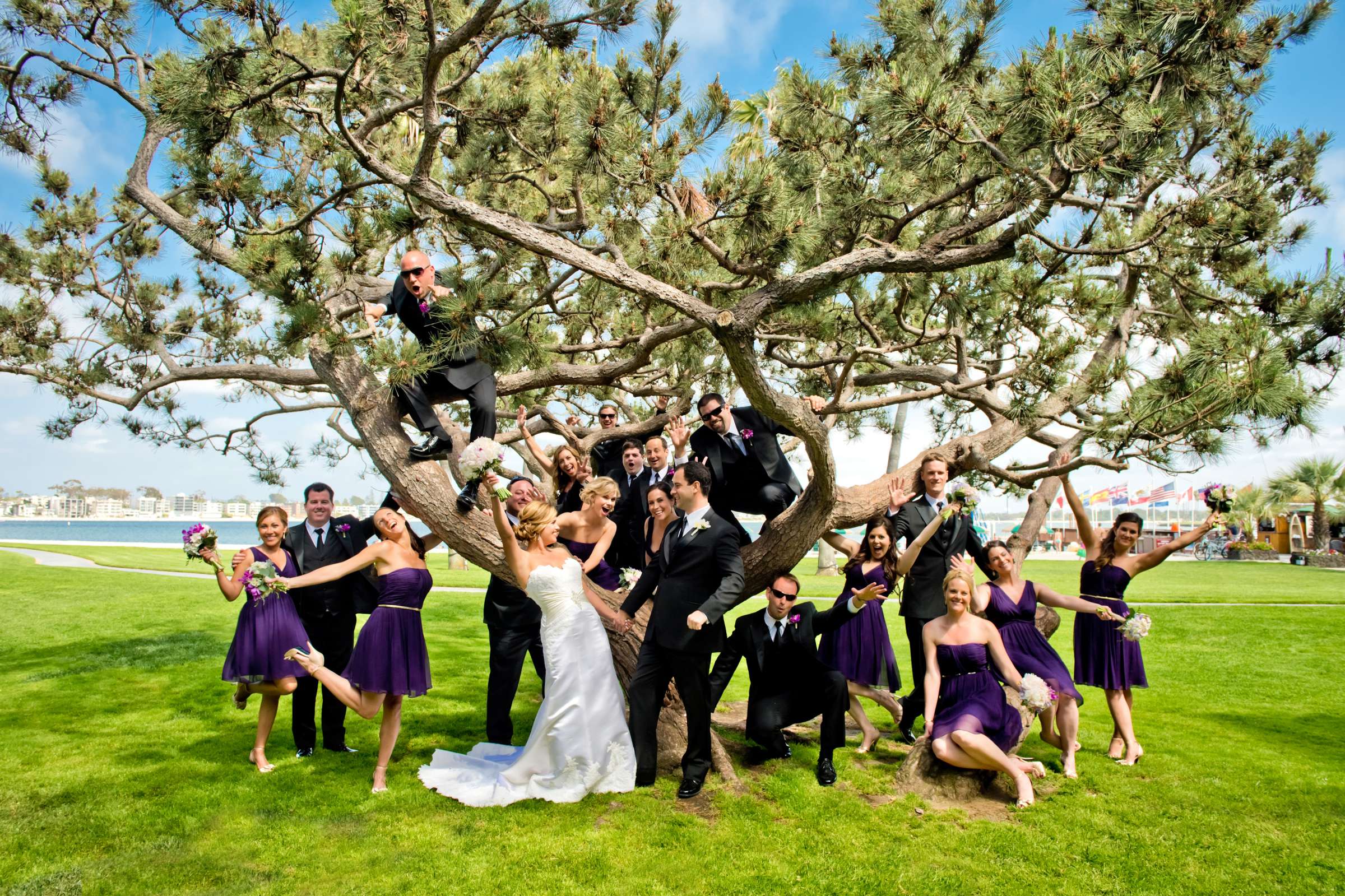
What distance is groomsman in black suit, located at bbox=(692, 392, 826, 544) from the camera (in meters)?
5.31

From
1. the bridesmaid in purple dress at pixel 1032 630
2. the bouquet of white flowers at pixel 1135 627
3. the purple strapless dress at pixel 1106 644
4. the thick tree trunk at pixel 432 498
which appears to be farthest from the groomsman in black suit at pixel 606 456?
the bouquet of white flowers at pixel 1135 627

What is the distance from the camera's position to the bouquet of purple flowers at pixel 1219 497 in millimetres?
5258

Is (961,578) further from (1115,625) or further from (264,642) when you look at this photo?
(264,642)

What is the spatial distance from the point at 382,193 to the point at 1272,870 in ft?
26.2

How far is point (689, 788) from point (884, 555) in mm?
2267

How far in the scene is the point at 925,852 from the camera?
3877mm

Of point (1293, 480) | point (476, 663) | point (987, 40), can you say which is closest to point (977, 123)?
point (987, 40)

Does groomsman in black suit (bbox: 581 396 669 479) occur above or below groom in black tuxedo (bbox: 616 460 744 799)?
above

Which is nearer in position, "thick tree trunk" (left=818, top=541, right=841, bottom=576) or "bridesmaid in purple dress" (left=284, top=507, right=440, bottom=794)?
"bridesmaid in purple dress" (left=284, top=507, right=440, bottom=794)

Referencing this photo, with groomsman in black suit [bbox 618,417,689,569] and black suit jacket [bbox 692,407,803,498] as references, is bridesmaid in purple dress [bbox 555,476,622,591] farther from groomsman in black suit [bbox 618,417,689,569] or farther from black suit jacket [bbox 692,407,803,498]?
black suit jacket [bbox 692,407,803,498]

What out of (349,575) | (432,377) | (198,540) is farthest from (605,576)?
(198,540)

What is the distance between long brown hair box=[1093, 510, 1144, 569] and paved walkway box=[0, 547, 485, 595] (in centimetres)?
1360

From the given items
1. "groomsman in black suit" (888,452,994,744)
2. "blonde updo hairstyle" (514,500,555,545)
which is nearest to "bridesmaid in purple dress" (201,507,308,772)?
"blonde updo hairstyle" (514,500,555,545)

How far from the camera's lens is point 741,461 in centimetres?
535
